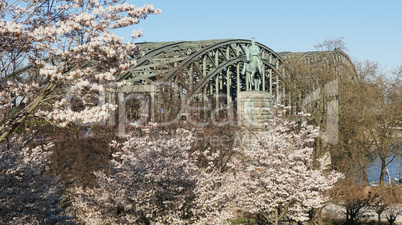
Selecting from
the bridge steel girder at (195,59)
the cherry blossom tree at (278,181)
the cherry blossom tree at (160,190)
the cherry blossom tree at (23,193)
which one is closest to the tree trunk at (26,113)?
the cherry blossom tree at (23,193)

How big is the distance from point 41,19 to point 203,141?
18695 mm

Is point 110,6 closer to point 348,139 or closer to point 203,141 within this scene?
point 203,141

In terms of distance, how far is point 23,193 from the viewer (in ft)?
41.3

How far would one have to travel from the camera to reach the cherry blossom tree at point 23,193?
1229 centimetres

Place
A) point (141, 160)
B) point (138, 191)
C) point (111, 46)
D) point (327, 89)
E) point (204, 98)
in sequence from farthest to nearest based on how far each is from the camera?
point (204, 98) → point (327, 89) → point (141, 160) → point (138, 191) → point (111, 46)

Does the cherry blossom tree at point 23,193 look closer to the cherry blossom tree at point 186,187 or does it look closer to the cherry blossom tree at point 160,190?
the cherry blossom tree at point 186,187

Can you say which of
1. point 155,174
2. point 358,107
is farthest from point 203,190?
point 358,107

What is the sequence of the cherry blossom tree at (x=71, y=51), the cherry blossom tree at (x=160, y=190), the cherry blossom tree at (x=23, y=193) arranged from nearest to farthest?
the cherry blossom tree at (x=71, y=51)
the cherry blossom tree at (x=23, y=193)
the cherry blossom tree at (x=160, y=190)

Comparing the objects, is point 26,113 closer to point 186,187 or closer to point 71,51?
point 71,51

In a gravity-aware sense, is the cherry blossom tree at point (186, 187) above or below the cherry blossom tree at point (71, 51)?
below

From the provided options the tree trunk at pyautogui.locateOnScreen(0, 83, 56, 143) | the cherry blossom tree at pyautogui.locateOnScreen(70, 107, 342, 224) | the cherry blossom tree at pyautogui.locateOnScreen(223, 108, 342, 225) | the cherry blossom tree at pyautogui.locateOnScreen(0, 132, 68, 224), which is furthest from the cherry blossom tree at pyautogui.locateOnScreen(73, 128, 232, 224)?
the tree trunk at pyautogui.locateOnScreen(0, 83, 56, 143)

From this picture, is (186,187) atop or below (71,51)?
below

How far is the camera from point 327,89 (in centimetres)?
2891

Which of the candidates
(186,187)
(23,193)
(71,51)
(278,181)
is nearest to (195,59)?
(278,181)
